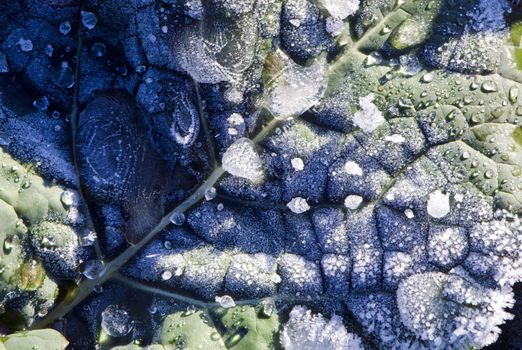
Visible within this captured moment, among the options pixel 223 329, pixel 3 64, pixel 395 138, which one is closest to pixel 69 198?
pixel 3 64

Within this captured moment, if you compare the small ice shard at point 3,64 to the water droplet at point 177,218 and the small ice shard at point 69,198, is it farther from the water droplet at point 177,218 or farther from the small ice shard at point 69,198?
the water droplet at point 177,218

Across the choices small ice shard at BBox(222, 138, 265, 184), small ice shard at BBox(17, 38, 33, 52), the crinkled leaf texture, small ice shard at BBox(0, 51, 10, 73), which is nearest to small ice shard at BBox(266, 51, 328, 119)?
the crinkled leaf texture

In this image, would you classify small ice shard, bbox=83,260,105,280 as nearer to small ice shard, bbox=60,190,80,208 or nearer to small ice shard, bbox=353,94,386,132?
small ice shard, bbox=60,190,80,208

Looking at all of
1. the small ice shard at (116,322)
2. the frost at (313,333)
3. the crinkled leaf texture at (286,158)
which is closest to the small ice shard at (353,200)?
the crinkled leaf texture at (286,158)

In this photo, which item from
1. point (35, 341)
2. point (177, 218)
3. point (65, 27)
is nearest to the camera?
point (35, 341)

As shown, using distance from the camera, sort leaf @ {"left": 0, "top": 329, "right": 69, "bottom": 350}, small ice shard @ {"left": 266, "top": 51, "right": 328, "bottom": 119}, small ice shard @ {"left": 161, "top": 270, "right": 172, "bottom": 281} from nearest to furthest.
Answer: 1. leaf @ {"left": 0, "top": 329, "right": 69, "bottom": 350}
2. small ice shard @ {"left": 266, "top": 51, "right": 328, "bottom": 119}
3. small ice shard @ {"left": 161, "top": 270, "right": 172, "bottom": 281}

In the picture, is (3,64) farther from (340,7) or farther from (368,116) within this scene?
(368,116)
